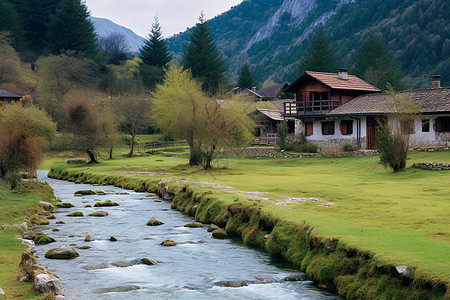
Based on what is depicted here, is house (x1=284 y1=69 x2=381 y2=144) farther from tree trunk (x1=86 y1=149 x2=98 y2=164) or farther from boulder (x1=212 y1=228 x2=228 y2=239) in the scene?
boulder (x1=212 y1=228 x2=228 y2=239)

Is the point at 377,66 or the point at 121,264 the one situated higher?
the point at 377,66

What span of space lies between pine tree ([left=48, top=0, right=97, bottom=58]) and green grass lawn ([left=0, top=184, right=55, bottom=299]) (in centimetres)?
8892

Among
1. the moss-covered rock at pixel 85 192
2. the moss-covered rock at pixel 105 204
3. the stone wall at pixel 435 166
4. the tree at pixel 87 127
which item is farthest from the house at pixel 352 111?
the moss-covered rock at pixel 105 204

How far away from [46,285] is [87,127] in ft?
160

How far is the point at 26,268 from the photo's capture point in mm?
14234

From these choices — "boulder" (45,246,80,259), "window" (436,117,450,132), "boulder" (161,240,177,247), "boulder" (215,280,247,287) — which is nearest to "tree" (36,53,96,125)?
"window" (436,117,450,132)

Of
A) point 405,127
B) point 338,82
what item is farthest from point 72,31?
point 405,127

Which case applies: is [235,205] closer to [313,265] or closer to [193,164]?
[313,265]

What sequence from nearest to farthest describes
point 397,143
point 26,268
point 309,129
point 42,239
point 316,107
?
point 26,268
point 42,239
point 397,143
point 309,129
point 316,107

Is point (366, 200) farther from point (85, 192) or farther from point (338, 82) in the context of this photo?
point (338, 82)

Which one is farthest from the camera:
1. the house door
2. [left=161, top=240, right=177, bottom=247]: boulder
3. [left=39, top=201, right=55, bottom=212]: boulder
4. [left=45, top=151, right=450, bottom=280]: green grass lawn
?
the house door

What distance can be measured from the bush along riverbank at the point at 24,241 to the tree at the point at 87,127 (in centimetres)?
2493

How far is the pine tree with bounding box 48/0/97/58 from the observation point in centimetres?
11506

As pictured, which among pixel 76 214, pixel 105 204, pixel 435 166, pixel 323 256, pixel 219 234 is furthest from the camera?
pixel 435 166
